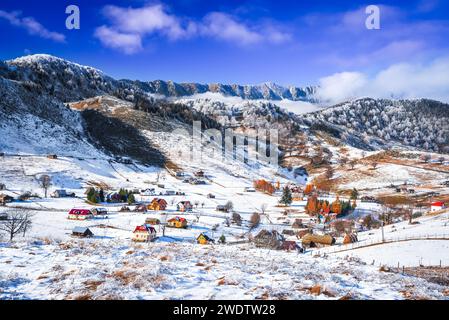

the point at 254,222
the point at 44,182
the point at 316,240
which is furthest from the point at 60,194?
the point at 316,240

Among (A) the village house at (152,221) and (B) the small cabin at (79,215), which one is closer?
(B) the small cabin at (79,215)

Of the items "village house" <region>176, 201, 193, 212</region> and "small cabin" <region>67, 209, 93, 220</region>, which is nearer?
"small cabin" <region>67, 209, 93, 220</region>

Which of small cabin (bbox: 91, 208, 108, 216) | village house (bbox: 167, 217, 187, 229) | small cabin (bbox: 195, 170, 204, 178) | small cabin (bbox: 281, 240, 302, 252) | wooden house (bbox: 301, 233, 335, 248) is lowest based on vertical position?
wooden house (bbox: 301, 233, 335, 248)

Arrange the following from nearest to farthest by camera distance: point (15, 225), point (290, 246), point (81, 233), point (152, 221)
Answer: point (290, 246), point (15, 225), point (81, 233), point (152, 221)

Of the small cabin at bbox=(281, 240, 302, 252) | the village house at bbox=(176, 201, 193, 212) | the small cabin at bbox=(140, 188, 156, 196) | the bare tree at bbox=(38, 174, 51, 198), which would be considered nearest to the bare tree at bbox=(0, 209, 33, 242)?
the bare tree at bbox=(38, 174, 51, 198)

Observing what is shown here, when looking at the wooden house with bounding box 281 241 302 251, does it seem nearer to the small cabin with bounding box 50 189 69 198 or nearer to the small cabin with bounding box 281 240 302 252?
the small cabin with bounding box 281 240 302 252

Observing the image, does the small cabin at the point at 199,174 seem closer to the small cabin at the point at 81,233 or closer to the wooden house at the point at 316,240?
the wooden house at the point at 316,240

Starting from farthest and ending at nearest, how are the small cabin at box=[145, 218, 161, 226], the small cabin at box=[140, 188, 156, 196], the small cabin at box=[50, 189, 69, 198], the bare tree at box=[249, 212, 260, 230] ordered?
the small cabin at box=[140, 188, 156, 196], the small cabin at box=[50, 189, 69, 198], the bare tree at box=[249, 212, 260, 230], the small cabin at box=[145, 218, 161, 226]

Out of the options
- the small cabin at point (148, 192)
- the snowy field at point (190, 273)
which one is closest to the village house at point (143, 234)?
the snowy field at point (190, 273)

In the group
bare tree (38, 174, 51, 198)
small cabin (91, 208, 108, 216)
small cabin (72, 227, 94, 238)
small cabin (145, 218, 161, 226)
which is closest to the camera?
small cabin (72, 227, 94, 238)

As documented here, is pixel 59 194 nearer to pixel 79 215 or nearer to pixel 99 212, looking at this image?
pixel 99 212

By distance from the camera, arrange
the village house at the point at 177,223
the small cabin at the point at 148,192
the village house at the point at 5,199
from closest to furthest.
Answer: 1. the village house at the point at 177,223
2. the village house at the point at 5,199
3. the small cabin at the point at 148,192

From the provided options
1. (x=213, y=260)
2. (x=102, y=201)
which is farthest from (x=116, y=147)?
(x=213, y=260)
